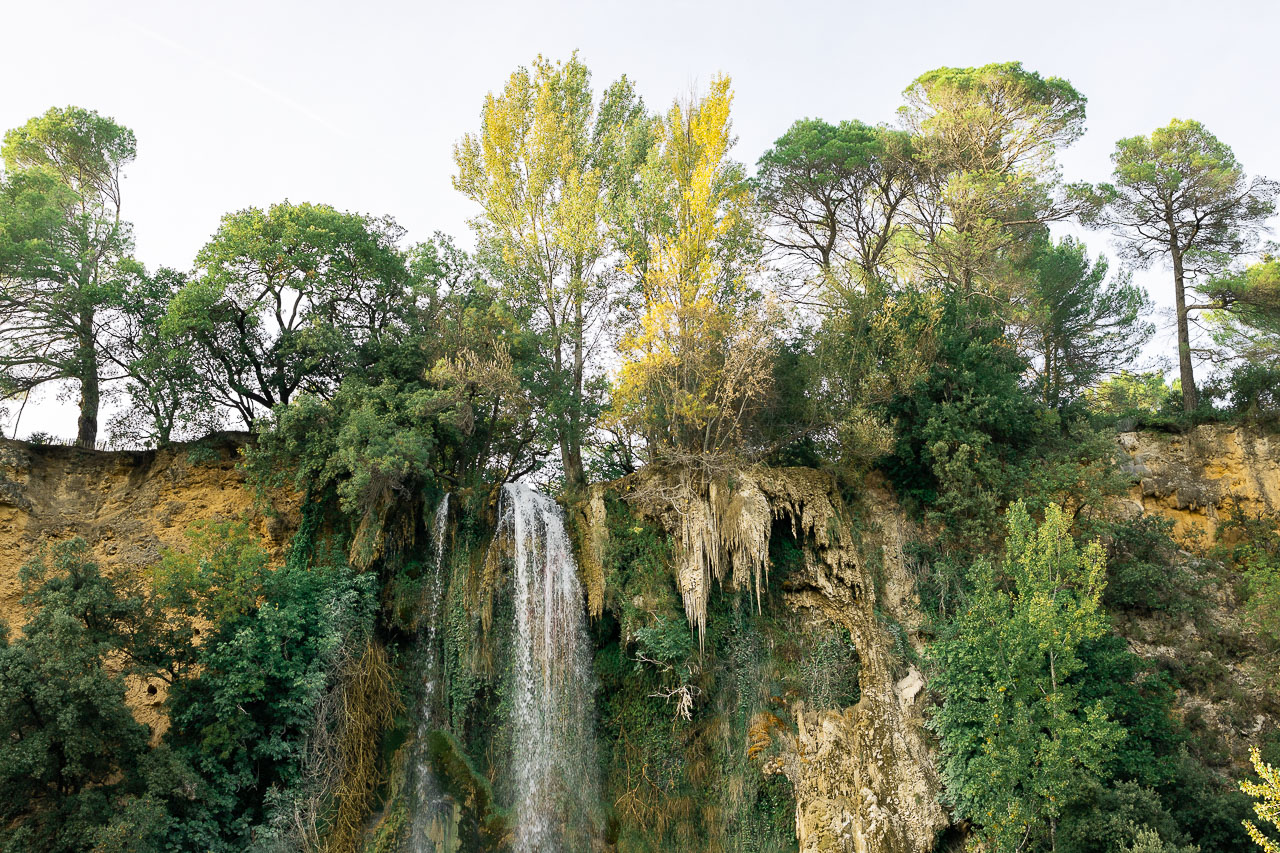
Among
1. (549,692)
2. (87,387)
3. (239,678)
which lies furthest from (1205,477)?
(87,387)

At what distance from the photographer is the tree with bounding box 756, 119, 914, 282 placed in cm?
2122

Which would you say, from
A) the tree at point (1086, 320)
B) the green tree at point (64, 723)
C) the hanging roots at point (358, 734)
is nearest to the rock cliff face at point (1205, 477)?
the tree at point (1086, 320)

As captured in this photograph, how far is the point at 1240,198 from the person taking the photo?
19.1 meters

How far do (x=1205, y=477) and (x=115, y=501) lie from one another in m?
24.3

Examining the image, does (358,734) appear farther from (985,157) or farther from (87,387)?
(985,157)

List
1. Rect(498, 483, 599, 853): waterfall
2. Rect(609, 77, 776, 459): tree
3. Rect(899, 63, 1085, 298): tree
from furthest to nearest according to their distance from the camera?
Rect(899, 63, 1085, 298): tree → Rect(609, 77, 776, 459): tree → Rect(498, 483, 599, 853): waterfall

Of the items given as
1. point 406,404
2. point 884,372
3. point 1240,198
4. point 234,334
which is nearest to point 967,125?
point 1240,198

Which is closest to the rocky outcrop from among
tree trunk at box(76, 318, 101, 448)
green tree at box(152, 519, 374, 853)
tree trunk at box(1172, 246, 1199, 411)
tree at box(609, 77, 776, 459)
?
tree at box(609, 77, 776, 459)

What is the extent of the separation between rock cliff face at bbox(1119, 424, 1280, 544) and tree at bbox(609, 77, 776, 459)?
9224mm

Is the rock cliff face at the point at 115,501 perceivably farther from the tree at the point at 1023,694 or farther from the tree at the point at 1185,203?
the tree at the point at 1185,203

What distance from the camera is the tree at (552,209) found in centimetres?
1791

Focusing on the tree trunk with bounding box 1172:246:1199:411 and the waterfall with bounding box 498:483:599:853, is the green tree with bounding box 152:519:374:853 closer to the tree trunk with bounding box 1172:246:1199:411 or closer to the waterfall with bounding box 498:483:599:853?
the waterfall with bounding box 498:483:599:853

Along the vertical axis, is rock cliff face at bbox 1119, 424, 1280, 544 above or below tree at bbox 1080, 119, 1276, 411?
below

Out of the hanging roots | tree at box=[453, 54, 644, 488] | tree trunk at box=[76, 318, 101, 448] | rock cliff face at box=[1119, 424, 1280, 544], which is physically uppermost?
tree at box=[453, 54, 644, 488]
